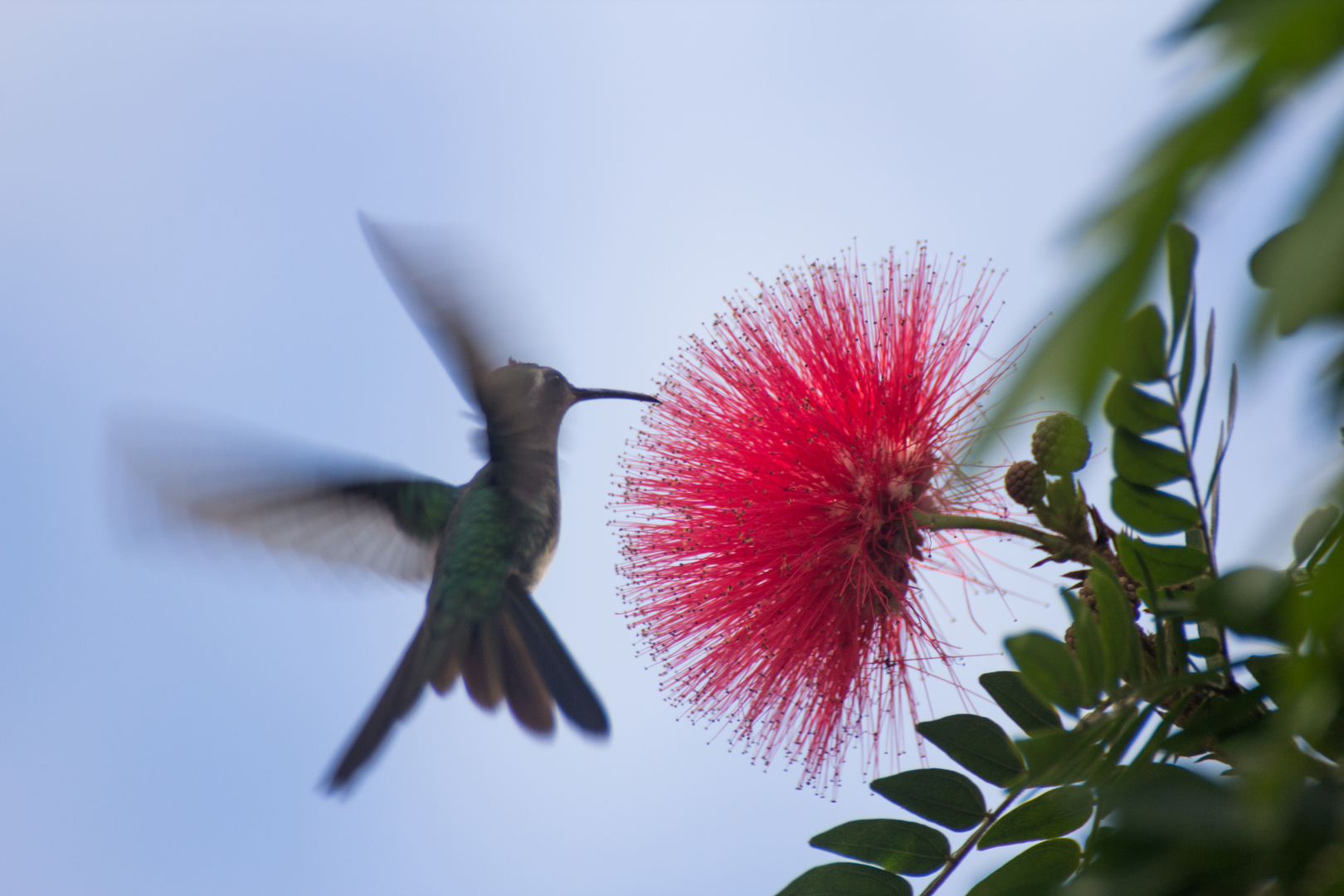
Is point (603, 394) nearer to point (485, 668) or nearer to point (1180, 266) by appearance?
point (485, 668)

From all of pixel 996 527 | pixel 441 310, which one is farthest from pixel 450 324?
pixel 996 527

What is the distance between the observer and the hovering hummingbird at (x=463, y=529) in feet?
4.75

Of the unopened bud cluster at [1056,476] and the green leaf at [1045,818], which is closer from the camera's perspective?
the green leaf at [1045,818]

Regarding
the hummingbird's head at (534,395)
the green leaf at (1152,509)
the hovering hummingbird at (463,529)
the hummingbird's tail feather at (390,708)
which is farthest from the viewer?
the hummingbird's head at (534,395)

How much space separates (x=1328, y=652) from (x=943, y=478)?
93cm

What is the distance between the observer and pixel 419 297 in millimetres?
1485

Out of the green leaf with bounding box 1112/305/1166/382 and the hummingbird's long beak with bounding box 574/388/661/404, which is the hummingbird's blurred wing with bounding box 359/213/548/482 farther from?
the green leaf with bounding box 1112/305/1166/382

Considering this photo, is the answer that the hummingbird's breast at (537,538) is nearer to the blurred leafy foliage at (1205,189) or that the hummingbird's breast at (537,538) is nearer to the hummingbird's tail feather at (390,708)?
the hummingbird's tail feather at (390,708)

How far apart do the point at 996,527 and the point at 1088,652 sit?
37cm

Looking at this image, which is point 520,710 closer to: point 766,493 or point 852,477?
point 766,493

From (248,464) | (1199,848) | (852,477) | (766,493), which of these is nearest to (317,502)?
(248,464)

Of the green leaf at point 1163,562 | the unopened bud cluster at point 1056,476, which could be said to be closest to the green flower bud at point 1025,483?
the unopened bud cluster at point 1056,476

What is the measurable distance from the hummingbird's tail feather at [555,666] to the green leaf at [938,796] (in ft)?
1.46

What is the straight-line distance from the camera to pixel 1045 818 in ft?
3.15
